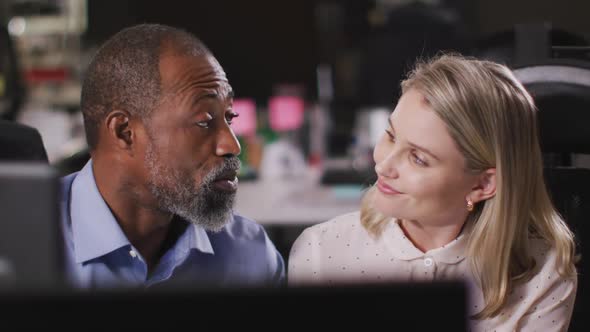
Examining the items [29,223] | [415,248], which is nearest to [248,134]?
[415,248]

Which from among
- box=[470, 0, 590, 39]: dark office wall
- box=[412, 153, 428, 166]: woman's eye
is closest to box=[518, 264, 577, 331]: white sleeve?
box=[412, 153, 428, 166]: woman's eye

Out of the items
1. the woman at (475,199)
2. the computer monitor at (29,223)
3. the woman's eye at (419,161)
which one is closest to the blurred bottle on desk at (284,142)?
the woman at (475,199)

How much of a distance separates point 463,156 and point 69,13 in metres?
4.22

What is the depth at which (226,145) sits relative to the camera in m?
1.16

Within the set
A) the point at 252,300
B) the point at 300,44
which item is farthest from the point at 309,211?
the point at 252,300

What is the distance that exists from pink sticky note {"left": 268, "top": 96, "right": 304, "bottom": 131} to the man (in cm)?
217

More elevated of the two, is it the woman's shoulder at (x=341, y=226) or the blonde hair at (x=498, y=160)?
the blonde hair at (x=498, y=160)

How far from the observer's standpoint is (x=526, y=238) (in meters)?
1.19

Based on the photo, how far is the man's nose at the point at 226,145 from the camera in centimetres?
116

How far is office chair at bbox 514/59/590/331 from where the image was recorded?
1354 millimetres

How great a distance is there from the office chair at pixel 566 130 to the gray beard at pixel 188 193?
0.58 metres

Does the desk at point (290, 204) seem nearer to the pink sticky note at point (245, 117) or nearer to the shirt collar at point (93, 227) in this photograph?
the pink sticky note at point (245, 117)

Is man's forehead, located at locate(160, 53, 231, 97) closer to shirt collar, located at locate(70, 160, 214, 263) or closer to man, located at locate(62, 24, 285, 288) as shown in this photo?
man, located at locate(62, 24, 285, 288)

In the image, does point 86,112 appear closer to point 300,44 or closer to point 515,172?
point 515,172
